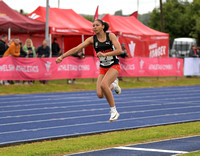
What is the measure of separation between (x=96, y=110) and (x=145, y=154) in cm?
639

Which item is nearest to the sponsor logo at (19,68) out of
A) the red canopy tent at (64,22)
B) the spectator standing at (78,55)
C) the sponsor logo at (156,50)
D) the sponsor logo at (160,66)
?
the spectator standing at (78,55)

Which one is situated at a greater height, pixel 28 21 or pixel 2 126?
pixel 28 21

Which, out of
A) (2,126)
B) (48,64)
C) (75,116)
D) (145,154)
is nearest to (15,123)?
(2,126)

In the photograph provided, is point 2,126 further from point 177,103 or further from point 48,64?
point 48,64

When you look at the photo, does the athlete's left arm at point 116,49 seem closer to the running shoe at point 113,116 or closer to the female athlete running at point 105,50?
the female athlete running at point 105,50

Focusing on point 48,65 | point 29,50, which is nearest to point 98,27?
point 48,65

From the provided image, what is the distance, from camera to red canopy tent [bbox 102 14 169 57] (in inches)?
1055

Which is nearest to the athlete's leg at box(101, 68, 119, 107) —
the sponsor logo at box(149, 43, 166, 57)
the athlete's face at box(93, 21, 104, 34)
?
the athlete's face at box(93, 21, 104, 34)

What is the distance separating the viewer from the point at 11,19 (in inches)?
840

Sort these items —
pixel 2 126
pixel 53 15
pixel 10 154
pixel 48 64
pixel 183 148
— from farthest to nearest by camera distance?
pixel 53 15, pixel 48 64, pixel 2 126, pixel 183 148, pixel 10 154

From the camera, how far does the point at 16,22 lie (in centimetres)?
2105

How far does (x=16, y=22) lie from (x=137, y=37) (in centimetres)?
912

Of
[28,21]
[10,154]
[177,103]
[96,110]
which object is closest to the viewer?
[10,154]

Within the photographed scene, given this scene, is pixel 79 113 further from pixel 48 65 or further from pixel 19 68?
pixel 48 65
